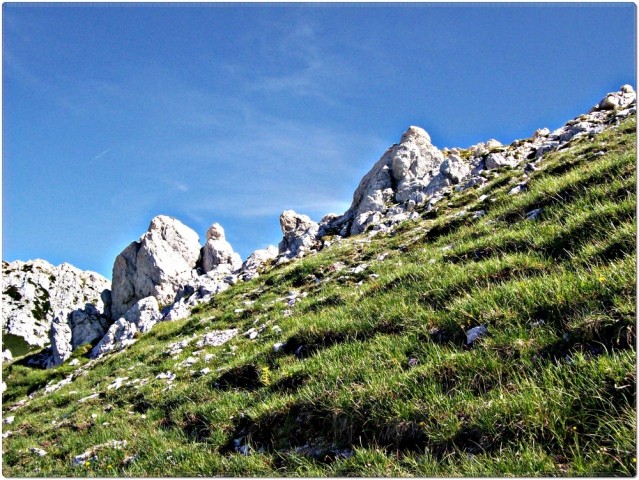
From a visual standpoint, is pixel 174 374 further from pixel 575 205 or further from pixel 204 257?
pixel 204 257

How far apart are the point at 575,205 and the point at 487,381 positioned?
7413mm

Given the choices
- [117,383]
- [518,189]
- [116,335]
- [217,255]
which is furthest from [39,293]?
[518,189]

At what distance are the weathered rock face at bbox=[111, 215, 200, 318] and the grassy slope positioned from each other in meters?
71.2

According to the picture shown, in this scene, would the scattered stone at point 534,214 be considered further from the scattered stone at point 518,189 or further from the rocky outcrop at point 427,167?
the rocky outcrop at point 427,167

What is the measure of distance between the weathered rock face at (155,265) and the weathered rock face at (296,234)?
21934mm

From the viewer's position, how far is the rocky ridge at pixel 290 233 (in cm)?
4084

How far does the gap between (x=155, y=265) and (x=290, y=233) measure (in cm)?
3162

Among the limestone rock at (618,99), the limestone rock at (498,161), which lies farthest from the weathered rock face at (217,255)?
the limestone rock at (618,99)

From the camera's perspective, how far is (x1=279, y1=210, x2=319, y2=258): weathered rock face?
5225 cm

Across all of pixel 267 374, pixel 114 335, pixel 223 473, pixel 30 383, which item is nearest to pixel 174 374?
pixel 267 374

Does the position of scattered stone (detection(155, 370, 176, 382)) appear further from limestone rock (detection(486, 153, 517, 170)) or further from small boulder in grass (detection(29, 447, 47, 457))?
limestone rock (detection(486, 153, 517, 170))

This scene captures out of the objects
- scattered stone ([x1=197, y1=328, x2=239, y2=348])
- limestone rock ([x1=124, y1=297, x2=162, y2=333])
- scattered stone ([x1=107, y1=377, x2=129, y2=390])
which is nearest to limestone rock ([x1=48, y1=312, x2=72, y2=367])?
limestone rock ([x1=124, y1=297, x2=162, y2=333])

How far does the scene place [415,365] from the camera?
21.8 feet

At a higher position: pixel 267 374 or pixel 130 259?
pixel 130 259
